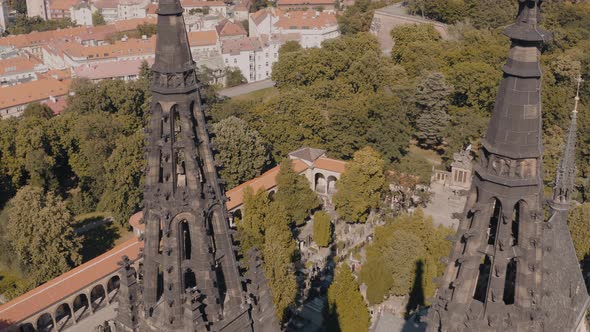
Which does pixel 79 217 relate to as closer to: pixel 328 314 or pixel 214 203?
pixel 328 314

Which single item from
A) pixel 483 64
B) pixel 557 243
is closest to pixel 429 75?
pixel 483 64

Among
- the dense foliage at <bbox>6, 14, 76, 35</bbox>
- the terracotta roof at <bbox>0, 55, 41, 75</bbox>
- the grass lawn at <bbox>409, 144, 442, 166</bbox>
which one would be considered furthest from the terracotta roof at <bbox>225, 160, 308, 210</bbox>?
the dense foliage at <bbox>6, 14, 76, 35</bbox>

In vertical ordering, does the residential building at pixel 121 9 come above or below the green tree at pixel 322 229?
above

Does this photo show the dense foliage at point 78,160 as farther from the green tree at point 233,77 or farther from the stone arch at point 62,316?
the green tree at point 233,77

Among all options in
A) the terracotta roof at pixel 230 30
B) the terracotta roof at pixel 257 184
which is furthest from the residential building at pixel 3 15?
the terracotta roof at pixel 257 184

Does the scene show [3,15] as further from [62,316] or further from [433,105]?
[62,316]

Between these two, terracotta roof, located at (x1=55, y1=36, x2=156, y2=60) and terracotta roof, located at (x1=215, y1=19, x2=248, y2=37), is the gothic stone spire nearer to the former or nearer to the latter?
terracotta roof, located at (x1=55, y1=36, x2=156, y2=60)
